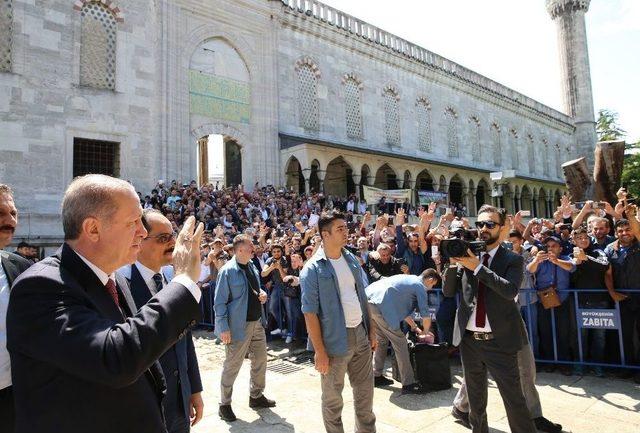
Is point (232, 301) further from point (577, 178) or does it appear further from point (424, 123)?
point (424, 123)

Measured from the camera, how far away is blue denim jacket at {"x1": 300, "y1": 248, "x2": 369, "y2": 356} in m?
3.70

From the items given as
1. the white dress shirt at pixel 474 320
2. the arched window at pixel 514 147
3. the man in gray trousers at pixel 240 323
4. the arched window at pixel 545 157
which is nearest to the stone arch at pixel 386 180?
the arched window at pixel 514 147

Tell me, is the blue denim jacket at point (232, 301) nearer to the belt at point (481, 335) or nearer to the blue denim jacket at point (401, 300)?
the blue denim jacket at point (401, 300)

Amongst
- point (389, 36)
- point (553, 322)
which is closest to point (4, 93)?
point (553, 322)

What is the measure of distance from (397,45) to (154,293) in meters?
30.1

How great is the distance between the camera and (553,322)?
621 centimetres

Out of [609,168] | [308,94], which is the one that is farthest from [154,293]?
[308,94]

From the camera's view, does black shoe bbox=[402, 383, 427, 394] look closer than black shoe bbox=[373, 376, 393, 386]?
Yes

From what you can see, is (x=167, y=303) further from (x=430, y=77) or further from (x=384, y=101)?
(x=430, y=77)

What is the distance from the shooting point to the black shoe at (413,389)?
5492mm

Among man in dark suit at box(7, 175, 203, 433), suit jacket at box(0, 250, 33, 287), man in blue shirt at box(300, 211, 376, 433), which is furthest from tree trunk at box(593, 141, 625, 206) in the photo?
suit jacket at box(0, 250, 33, 287)

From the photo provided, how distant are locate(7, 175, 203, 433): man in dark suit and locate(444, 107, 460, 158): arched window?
33.3 metres

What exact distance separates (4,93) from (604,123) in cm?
5921

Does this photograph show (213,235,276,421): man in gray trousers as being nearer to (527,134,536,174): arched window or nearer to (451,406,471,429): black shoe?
(451,406,471,429): black shoe
